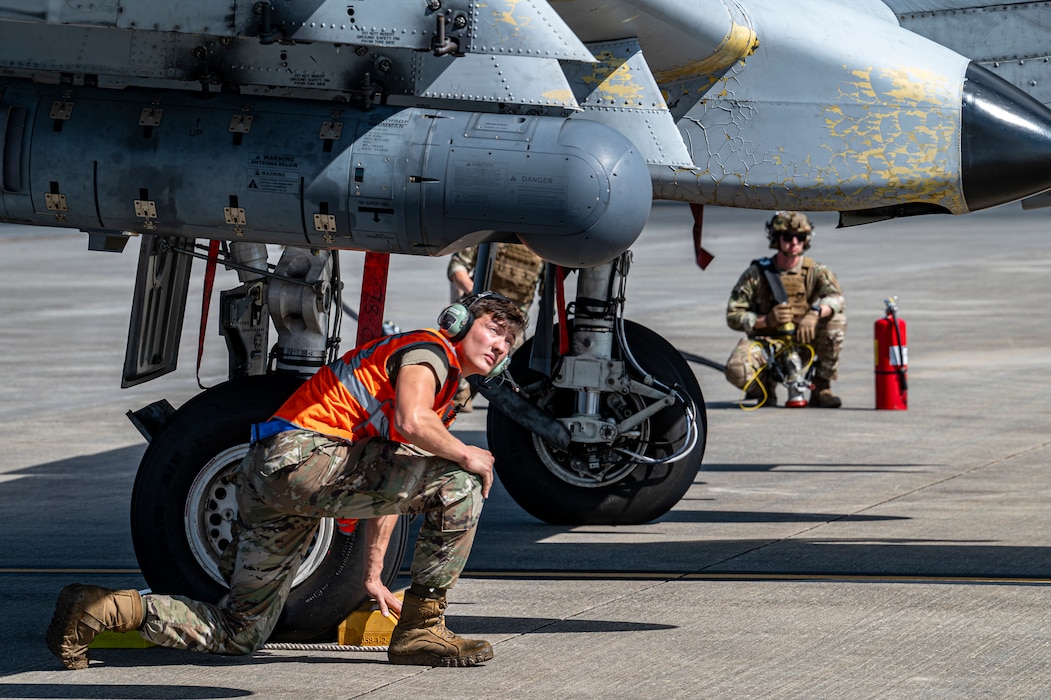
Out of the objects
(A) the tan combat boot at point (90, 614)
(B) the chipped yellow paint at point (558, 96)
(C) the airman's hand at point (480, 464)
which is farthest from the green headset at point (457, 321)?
(A) the tan combat boot at point (90, 614)

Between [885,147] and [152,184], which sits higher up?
[885,147]

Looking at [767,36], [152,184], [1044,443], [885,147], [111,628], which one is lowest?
[111,628]

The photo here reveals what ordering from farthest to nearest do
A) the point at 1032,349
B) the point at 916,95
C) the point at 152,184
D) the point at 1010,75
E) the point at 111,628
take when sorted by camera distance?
the point at 1032,349
the point at 1010,75
the point at 916,95
the point at 152,184
the point at 111,628

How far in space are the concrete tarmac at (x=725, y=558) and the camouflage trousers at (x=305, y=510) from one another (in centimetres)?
20

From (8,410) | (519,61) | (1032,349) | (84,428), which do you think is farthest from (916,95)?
(1032,349)

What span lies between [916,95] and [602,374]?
2.25 metres

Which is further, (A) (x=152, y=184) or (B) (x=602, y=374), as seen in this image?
(B) (x=602, y=374)

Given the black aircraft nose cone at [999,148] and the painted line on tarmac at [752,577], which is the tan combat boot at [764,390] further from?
the black aircraft nose cone at [999,148]

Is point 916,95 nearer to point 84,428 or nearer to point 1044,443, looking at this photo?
point 1044,443

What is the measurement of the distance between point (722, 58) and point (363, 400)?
268 centimetres

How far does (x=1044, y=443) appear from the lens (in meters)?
11.8

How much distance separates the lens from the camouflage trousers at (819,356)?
13.7 metres

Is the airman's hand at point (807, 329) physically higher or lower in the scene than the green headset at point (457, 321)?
higher

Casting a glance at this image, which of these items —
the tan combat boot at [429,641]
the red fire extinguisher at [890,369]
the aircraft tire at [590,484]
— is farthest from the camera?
the red fire extinguisher at [890,369]
